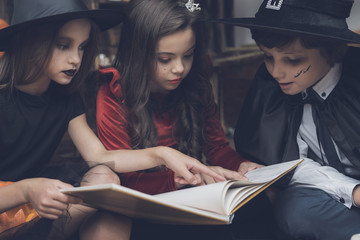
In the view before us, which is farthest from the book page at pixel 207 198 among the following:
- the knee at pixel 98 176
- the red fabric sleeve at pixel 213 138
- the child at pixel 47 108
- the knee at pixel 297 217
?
the red fabric sleeve at pixel 213 138

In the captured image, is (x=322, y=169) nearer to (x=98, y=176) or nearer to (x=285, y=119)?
(x=285, y=119)

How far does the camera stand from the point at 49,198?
930 millimetres

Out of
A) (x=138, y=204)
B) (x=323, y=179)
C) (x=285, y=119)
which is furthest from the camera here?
(x=285, y=119)

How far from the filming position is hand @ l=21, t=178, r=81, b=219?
36.4 inches

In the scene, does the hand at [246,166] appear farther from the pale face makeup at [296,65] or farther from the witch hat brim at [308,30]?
the witch hat brim at [308,30]

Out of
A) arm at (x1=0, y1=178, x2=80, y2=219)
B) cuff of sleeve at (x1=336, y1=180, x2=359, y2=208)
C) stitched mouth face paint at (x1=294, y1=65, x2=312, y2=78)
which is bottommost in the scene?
cuff of sleeve at (x1=336, y1=180, x2=359, y2=208)

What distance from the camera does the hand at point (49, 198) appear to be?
0.93m

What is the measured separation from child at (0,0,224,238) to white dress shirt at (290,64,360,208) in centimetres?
39

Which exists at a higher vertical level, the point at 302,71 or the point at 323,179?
the point at 302,71

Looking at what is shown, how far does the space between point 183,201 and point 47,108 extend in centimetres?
71

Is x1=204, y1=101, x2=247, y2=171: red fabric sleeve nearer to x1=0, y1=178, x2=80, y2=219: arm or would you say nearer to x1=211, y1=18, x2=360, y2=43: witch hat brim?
x1=211, y1=18, x2=360, y2=43: witch hat brim

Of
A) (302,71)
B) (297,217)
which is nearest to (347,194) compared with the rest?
(297,217)

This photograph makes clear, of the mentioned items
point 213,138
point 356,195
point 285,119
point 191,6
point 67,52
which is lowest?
point 213,138

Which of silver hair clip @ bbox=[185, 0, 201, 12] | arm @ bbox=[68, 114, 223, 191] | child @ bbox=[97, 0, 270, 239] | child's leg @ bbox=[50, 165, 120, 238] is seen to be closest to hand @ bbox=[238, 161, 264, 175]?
child @ bbox=[97, 0, 270, 239]
